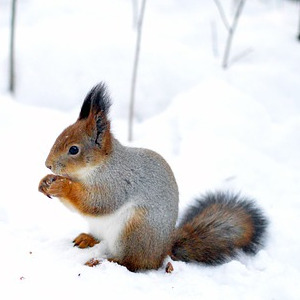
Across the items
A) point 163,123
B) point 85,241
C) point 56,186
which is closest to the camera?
point 56,186

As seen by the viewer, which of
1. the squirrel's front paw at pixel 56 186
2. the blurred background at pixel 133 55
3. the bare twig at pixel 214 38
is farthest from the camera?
the bare twig at pixel 214 38

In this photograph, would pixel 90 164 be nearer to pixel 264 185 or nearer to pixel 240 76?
pixel 264 185

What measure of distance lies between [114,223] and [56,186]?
0.29m

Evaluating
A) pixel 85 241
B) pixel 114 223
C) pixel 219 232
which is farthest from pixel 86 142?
pixel 219 232

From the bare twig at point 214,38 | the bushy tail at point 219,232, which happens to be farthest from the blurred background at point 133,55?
the bushy tail at point 219,232

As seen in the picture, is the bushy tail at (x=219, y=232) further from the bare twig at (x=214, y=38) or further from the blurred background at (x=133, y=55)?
the bare twig at (x=214, y=38)

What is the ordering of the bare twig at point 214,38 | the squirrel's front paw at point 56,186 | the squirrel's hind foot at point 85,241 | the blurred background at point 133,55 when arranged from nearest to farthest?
the squirrel's front paw at point 56,186
the squirrel's hind foot at point 85,241
the blurred background at point 133,55
the bare twig at point 214,38

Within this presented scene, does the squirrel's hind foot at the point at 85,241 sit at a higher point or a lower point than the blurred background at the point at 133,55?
lower

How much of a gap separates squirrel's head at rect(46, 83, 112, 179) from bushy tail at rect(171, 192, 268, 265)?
55 cm

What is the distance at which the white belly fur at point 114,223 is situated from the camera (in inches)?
84.7

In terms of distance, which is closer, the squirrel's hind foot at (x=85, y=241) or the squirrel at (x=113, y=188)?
the squirrel at (x=113, y=188)

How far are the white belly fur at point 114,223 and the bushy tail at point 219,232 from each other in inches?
12.6

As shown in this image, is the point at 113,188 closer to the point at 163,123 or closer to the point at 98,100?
the point at 98,100

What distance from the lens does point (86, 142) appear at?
2141 mm
